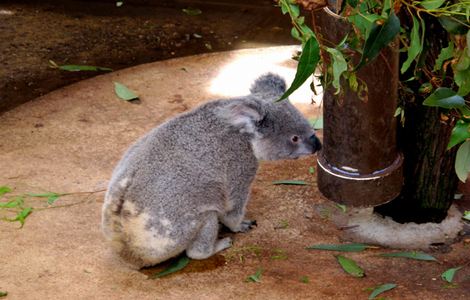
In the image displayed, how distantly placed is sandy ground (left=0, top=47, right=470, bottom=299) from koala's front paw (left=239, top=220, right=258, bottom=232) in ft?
0.15

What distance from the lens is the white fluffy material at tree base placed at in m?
4.45

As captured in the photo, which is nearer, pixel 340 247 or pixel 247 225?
pixel 340 247

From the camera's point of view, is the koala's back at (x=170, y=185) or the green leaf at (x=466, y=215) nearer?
the koala's back at (x=170, y=185)

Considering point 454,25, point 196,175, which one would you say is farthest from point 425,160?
point 454,25

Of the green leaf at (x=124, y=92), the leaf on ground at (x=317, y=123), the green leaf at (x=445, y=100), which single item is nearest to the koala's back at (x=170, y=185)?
the leaf on ground at (x=317, y=123)

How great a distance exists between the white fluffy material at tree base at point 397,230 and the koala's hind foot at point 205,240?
0.83 m

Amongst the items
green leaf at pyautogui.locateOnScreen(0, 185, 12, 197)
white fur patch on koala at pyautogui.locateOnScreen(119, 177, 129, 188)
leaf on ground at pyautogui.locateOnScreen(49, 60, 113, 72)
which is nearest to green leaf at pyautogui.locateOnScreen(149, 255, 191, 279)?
white fur patch on koala at pyautogui.locateOnScreen(119, 177, 129, 188)

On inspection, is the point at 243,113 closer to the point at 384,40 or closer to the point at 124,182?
the point at 124,182

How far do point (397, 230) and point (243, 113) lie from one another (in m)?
1.21

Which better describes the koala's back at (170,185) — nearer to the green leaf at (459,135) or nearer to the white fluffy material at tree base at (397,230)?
the white fluffy material at tree base at (397,230)

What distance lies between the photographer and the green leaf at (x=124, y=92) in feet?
20.2

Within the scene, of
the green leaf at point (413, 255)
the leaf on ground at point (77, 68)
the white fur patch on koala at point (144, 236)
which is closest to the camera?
the white fur patch on koala at point (144, 236)

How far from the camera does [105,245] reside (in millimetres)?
4191

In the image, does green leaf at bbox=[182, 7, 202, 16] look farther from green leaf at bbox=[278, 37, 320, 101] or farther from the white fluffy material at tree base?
green leaf at bbox=[278, 37, 320, 101]
